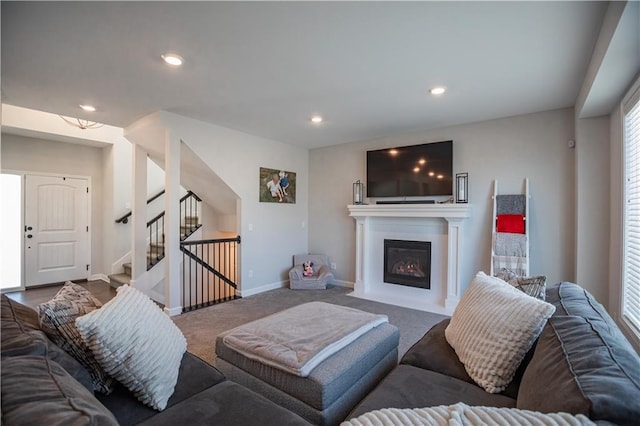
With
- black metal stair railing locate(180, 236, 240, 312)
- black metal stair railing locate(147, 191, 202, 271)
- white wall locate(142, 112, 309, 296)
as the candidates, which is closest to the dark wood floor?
black metal stair railing locate(147, 191, 202, 271)

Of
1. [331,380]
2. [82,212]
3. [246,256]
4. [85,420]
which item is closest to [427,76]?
[331,380]

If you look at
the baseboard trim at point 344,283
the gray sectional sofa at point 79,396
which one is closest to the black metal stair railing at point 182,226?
the baseboard trim at point 344,283

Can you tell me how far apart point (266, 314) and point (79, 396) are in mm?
3133

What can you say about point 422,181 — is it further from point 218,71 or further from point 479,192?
point 218,71

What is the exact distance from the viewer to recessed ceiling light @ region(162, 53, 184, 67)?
2.42 m

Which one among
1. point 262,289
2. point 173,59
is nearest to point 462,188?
point 262,289

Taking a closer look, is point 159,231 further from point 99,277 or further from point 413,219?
point 413,219

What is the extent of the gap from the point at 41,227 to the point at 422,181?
6308 mm

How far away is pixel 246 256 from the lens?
480 cm

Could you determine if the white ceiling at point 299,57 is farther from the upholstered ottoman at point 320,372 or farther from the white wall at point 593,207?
the upholstered ottoman at point 320,372

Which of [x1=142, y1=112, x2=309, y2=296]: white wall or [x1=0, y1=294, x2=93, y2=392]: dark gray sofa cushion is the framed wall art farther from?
[x1=0, y1=294, x2=93, y2=392]: dark gray sofa cushion

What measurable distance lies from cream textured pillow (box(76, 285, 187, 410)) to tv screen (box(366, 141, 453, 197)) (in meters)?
3.85

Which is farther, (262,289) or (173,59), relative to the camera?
(262,289)

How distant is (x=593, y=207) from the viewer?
3146 millimetres
